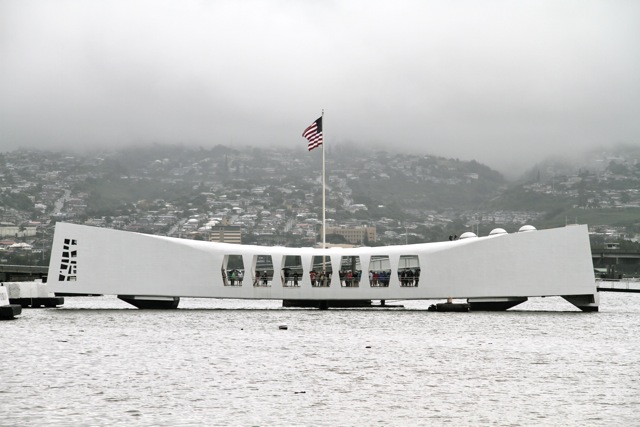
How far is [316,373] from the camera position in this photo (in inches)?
1096

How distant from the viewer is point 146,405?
2172 centimetres

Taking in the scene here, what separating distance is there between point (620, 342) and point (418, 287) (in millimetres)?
13778

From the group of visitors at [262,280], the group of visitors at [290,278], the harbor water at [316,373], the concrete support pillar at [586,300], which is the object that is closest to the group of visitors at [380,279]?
the group of visitors at [290,278]

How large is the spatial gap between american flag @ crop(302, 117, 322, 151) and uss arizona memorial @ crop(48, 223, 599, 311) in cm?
664

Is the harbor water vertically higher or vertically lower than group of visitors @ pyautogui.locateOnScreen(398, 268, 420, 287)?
lower

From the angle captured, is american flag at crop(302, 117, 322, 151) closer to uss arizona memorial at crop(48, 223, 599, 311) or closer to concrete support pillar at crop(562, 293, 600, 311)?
uss arizona memorial at crop(48, 223, 599, 311)

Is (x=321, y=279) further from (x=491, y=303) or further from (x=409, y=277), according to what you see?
(x=491, y=303)

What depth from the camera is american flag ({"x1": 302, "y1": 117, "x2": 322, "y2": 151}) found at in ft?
184

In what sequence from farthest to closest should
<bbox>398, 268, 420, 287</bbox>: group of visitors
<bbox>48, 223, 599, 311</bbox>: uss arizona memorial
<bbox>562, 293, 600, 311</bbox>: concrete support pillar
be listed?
<bbox>398, 268, 420, 287</bbox>: group of visitors
<bbox>562, 293, 600, 311</bbox>: concrete support pillar
<bbox>48, 223, 599, 311</bbox>: uss arizona memorial

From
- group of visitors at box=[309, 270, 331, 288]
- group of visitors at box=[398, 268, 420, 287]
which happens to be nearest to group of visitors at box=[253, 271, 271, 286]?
group of visitors at box=[309, 270, 331, 288]

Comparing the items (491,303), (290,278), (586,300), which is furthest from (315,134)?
(586,300)

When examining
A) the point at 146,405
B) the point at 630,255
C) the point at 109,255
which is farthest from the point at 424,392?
the point at 630,255

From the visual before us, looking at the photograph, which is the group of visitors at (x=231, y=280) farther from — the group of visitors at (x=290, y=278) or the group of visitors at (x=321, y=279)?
the group of visitors at (x=321, y=279)

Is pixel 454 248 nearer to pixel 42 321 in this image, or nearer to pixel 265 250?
pixel 265 250
